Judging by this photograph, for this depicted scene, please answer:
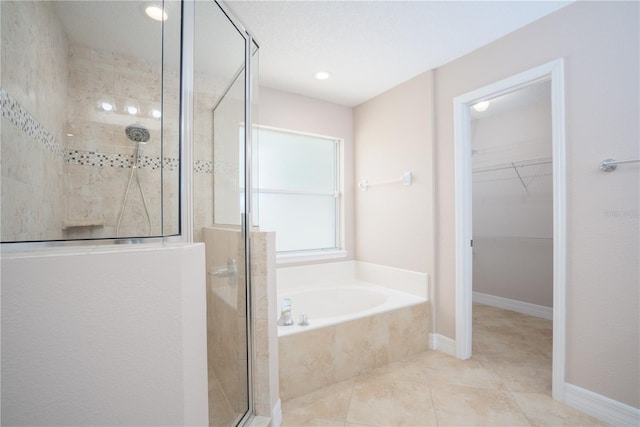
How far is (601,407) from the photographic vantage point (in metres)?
1.51

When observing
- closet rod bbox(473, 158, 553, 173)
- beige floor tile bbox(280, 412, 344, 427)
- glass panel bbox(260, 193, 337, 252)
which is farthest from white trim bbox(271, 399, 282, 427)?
closet rod bbox(473, 158, 553, 173)

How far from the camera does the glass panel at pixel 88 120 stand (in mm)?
1111

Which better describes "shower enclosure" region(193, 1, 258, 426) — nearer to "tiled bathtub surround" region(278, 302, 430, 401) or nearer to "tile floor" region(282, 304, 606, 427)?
"tiled bathtub surround" region(278, 302, 430, 401)

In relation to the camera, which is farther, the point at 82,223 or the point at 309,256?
the point at 309,256

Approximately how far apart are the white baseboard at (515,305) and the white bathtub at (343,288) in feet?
5.52

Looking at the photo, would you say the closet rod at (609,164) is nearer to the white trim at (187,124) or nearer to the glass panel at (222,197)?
the glass panel at (222,197)

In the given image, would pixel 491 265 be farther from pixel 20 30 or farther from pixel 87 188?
pixel 20 30

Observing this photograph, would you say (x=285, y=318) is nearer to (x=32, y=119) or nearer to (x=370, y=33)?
(x=32, y=119)

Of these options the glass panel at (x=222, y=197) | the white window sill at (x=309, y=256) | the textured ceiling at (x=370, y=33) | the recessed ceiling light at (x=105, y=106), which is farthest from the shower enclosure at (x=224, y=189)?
the white window sill at (x=309, y=256)

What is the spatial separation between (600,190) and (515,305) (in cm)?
229

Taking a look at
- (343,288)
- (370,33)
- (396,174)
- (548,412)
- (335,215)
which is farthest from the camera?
(335,215)

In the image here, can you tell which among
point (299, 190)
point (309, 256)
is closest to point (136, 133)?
point (299, 190)

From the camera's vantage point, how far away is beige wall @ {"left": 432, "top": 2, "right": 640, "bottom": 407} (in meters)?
1.43

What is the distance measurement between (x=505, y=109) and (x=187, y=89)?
3.56 m
